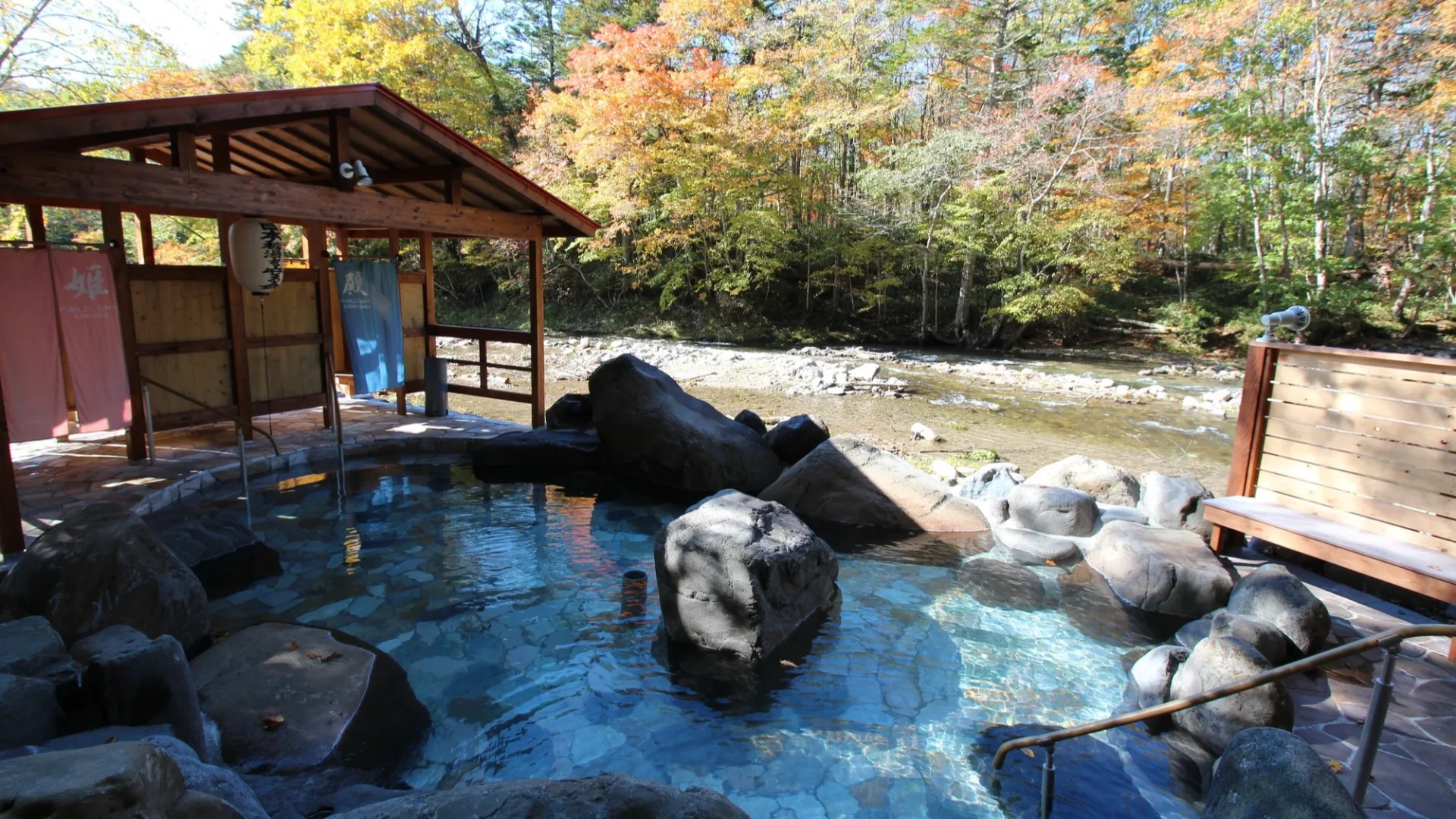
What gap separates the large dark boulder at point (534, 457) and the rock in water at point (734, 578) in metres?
3.96

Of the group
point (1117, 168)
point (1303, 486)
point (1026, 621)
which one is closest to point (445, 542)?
point (1026, 621)

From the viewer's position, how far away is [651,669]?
460 centimetres

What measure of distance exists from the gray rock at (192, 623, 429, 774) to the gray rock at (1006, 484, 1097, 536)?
5.61 m

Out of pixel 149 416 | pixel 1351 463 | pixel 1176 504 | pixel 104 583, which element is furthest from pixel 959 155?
pixel 104 583

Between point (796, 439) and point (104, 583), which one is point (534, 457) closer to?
point (796, 439)

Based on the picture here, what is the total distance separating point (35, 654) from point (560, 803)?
9.22 feet

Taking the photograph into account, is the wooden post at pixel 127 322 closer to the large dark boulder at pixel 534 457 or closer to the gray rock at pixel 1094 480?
the large dark boulder at pixel 534 457

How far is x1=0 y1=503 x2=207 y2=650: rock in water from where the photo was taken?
154 inches

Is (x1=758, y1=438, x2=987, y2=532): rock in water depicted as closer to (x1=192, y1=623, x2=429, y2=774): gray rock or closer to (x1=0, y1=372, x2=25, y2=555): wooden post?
(x1=192, y1=623, x2=429, y2=774): gray rock

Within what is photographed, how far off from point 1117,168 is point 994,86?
4464 mm

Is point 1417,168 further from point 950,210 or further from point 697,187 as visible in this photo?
point 697,187

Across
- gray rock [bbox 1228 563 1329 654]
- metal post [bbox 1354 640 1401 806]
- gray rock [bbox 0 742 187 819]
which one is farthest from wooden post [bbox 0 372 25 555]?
gray rock [bbox 1228 563 1329 654]

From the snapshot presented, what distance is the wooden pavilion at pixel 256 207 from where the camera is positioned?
515 cm

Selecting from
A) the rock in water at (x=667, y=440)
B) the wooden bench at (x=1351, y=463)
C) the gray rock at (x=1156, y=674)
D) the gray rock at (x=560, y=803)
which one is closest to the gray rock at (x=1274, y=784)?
the gray rock at (x=1156, y=674)
